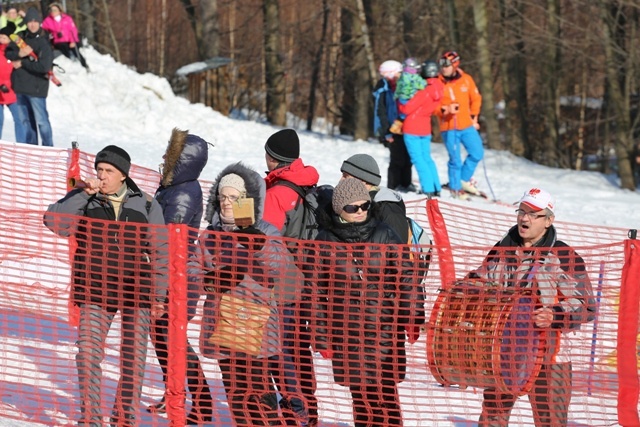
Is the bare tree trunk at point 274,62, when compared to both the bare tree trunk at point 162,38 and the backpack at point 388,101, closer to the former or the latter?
the bare tree trunk at point 162,38

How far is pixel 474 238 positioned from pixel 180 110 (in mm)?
9222

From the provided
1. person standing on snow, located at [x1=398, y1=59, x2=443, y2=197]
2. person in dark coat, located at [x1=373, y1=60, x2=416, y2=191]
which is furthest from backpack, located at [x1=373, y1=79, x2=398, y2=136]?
person standing on snow, located at [x1=398, y1=59, x2=443, y2=197]

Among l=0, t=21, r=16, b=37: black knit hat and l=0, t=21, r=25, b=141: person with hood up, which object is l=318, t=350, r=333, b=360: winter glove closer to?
l=0, t=21, r=25, b=141: person with hood up

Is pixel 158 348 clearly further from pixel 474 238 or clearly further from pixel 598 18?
pixel 598 18

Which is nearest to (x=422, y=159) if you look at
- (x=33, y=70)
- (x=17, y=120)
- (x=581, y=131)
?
(x=33, y=70)

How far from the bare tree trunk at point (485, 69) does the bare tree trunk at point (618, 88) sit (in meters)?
2.44

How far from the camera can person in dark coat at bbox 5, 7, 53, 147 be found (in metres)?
12.8

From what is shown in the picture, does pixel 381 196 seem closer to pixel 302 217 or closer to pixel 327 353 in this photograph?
pixel 302 217

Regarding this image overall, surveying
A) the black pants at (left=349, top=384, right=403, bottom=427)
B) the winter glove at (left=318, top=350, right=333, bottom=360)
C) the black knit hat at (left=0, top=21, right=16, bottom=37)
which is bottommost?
the black pants at (left=349, top=384, right=403, bottom=427)

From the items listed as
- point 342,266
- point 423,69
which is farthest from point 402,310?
point 423,69

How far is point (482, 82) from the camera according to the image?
2319cm

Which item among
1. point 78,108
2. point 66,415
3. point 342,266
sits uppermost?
point 78,108

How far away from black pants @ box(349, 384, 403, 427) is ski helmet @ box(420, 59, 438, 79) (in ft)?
23.0

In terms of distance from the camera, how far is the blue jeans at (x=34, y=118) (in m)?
12.9
